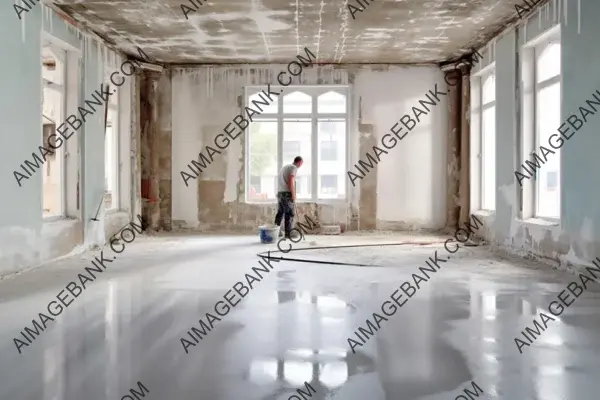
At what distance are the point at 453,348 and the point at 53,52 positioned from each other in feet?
20.2

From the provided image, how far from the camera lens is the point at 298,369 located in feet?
9.87

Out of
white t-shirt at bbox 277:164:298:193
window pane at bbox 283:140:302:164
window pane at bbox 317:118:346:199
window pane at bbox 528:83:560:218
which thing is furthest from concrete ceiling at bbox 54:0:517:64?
white t-shirt at bbox 277:164:298:193

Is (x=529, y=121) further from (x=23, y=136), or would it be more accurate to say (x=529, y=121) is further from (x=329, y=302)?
(x=23, y=136)

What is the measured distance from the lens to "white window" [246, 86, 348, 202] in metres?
10.8

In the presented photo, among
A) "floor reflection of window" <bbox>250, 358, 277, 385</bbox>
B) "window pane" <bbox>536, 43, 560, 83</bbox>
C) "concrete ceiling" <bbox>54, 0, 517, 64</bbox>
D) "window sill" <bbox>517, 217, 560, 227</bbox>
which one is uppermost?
"concrete ceiling" <bbox>54, 0, 517, 64</bbox>

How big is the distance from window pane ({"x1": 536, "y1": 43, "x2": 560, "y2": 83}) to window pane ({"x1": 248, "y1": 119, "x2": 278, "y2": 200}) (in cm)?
499

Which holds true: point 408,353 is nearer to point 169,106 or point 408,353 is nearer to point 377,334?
point 377,334

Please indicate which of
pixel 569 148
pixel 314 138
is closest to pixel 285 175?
pixel 314 138

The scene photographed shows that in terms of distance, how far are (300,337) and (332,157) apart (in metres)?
7.47

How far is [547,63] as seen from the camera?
23.7 feet

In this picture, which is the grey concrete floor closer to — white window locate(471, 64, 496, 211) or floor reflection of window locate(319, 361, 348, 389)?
floor reflection of window locate(319, 361, 348, 389)

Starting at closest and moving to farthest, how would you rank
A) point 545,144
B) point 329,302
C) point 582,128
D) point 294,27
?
point 329,302 → point 582,128 → point 545,144 → point 294,27

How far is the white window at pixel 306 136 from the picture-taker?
35.5ft

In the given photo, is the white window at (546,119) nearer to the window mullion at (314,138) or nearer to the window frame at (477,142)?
the window frame at (477,142)
